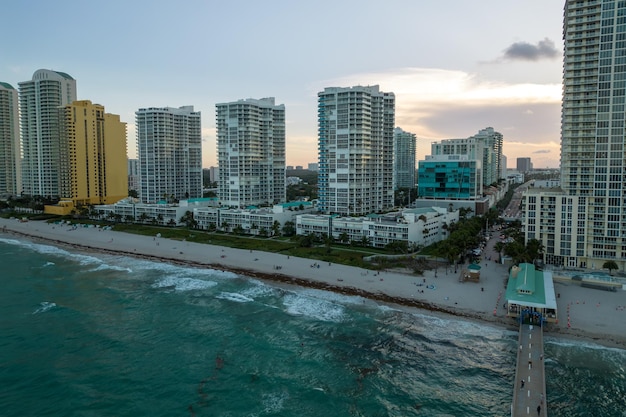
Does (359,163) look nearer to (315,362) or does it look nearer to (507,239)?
(507,239)

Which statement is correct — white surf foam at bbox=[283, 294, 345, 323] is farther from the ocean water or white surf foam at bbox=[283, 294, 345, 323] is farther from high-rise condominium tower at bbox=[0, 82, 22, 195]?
high-rise condominium tower at bbox=[0, 82, 22, 195]

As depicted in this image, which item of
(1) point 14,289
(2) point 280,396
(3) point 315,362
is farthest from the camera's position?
(1) point 14,289

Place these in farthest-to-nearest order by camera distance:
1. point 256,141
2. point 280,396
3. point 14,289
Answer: point 256,141
point 14,289
point 280,396

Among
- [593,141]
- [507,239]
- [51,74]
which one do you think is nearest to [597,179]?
[593,141]

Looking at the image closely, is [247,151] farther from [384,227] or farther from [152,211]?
[384,227]

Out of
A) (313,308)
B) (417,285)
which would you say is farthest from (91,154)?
(417,285)

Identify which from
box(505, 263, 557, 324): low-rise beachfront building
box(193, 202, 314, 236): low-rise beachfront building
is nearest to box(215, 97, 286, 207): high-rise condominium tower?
box(193, 202, 314, 236): low-rise beachfront building
